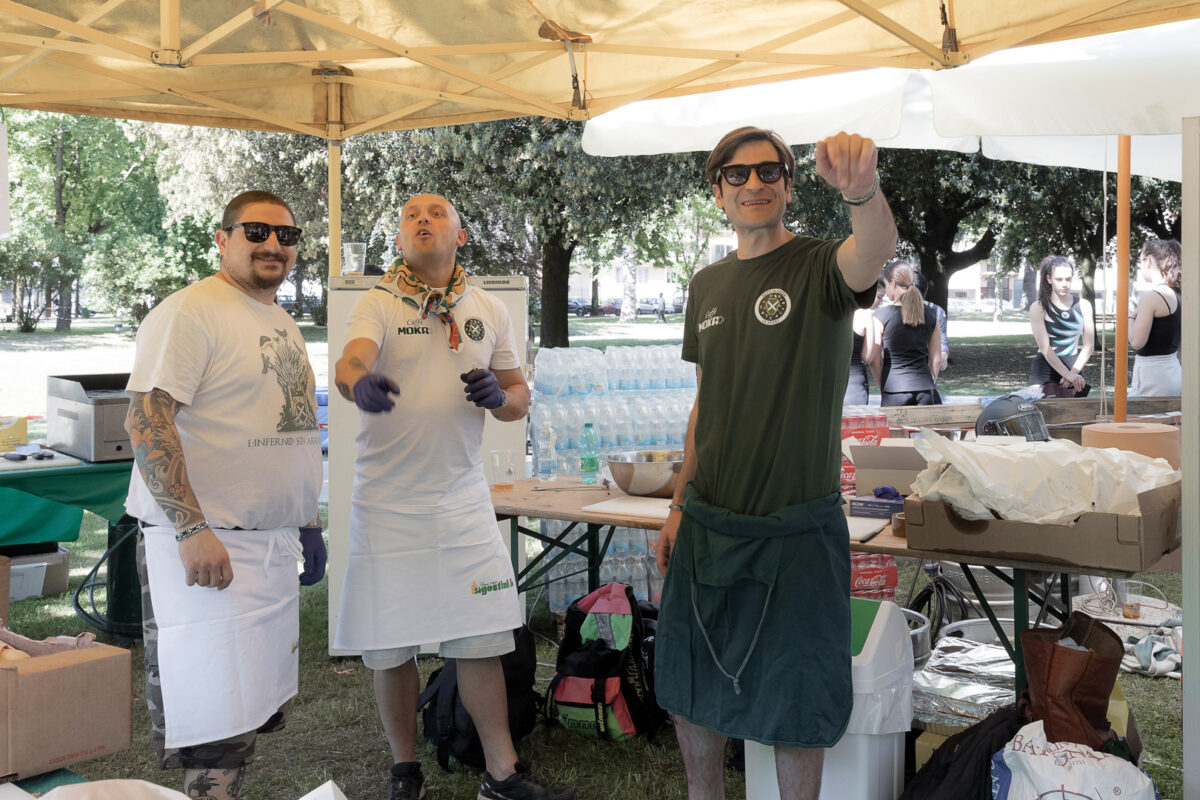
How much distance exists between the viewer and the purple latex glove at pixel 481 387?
9.75 ft

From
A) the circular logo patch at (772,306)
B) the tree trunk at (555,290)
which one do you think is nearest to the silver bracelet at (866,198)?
the circular logo patch at (772,306)

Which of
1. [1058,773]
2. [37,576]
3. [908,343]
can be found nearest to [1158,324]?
[908,343]

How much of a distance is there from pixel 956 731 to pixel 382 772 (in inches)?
76.8

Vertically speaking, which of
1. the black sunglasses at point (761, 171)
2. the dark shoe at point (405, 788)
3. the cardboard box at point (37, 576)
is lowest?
the dark shoe at point (405, 788)

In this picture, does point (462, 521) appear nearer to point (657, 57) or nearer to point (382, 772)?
point (382, 772)

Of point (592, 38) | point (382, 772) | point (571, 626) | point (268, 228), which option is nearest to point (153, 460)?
point (268, 228)

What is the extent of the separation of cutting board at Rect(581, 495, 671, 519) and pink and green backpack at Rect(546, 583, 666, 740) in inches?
19.9

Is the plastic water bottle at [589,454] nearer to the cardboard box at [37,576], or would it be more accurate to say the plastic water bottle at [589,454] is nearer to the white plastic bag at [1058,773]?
the white plastic bag at [1058,773]

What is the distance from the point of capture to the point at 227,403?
9.14 ft

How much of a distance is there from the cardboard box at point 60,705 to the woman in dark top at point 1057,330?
655cm

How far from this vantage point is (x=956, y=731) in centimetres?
322

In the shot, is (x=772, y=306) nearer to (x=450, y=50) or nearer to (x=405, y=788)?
(x=405, y=788)

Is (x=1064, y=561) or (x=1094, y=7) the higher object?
(x=1094, y=7)

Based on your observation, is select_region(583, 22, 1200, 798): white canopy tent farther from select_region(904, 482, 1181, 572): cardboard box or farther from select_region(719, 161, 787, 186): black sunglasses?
select_region(719, 161, 787, 186): black sunglasses
